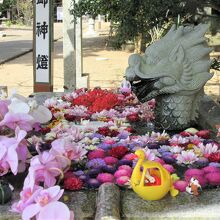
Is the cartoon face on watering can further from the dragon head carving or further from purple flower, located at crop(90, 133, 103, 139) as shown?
the dragon head carving

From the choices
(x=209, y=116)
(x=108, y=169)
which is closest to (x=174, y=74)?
(x=209, y=116)

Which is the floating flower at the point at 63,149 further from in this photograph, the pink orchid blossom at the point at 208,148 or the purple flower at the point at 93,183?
the pink orchid blossom at the point at 208,148

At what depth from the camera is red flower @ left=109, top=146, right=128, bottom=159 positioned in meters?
2.56

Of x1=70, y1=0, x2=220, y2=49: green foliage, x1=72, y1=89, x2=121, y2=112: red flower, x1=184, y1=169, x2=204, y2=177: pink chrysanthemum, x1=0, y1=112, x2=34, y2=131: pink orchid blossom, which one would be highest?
x1=70, y1=0, x2=220, y2=49: green foliage

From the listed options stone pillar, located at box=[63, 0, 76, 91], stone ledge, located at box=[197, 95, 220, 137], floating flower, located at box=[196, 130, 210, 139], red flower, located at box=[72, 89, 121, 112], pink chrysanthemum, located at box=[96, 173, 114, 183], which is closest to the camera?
pink chrysanthemum, located at box=[96, 173, 114, 183]

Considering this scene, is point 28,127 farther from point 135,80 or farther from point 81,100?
point 81,100

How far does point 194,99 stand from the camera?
3.23 m

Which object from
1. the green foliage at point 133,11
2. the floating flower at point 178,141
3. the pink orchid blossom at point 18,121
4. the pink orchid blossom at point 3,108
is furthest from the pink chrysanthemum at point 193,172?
the green foliage at point 133,11

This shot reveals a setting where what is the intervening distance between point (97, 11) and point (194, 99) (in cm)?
145

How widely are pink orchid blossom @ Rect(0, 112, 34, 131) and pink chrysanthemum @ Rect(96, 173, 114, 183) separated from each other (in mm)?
422

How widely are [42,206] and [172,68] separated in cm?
159

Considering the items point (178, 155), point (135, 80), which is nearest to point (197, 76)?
point (135, 80)

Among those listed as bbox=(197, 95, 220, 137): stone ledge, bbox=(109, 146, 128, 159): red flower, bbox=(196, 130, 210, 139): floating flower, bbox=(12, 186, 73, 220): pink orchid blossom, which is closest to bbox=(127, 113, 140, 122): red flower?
bbox=(197, 95, 220, 137): stone ledge

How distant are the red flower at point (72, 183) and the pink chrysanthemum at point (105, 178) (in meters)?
0.10
